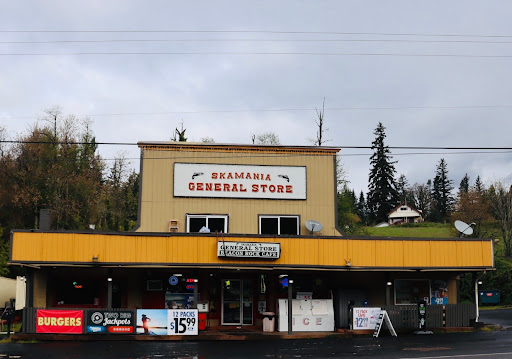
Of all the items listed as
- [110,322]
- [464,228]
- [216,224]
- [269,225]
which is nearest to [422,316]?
[464,228]

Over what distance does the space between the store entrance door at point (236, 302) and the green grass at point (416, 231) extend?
49.7 metres

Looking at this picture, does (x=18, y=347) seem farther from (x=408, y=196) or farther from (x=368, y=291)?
(x=408, y=196)

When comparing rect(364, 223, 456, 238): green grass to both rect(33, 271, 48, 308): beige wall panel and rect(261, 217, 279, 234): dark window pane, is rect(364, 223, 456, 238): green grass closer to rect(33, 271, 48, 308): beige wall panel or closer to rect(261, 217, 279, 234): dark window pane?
rect(261, 217, 279, 234): dark window pane

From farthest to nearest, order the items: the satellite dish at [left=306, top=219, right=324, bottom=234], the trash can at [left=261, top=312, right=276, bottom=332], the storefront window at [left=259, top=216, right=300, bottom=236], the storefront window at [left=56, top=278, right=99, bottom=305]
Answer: the storefront window at [left=259, top=216, right=300, bottom=236] < the satellite dish at [left=306, top=219, right=324, bottom=234] < the storefront window at [left=56, top=278, right=99, bottom=305] < the trash can at [left=261, top=312, right=276, bottom=332]

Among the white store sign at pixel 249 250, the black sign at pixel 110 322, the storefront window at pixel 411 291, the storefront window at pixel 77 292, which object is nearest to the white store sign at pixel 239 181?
the white store sign at pixel 249 250

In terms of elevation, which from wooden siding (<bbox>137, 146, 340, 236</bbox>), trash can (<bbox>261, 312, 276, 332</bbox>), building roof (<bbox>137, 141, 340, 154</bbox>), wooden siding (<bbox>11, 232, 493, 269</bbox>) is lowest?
trash can (<bbox>261, 312, 276, 332</bbox>)

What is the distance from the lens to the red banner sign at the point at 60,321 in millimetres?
23750

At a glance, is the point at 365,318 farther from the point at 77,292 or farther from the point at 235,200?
the point at 77,292

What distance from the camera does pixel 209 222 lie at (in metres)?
28.8

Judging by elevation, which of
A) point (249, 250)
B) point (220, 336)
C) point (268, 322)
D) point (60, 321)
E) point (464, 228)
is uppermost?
point (464, 228)

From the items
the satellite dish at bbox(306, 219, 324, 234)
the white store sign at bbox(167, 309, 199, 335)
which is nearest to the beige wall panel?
the white store sign at bbox(167, 309, 199, 335)

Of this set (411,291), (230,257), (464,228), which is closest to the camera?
(230,257)

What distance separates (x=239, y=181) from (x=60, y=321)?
34.5 ft

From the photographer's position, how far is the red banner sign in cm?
2375
